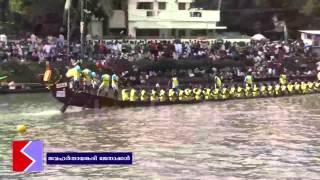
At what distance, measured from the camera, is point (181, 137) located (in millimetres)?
21203

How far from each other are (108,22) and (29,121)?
33.1 m

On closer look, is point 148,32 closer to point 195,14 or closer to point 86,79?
point 195,14

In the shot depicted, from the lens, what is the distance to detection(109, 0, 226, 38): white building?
57969 millimetres

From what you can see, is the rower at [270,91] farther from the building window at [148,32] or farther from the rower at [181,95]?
the building window at [148,32]

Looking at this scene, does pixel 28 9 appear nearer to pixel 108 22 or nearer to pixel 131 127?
pixel 108 22

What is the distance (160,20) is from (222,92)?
982 inches

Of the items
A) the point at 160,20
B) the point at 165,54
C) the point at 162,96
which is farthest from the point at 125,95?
the point at 160,20

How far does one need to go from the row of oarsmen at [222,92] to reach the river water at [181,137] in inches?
36.7

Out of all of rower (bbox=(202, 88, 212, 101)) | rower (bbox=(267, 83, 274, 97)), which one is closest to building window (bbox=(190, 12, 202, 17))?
rower (bbox=(267, 83, 274, 97))

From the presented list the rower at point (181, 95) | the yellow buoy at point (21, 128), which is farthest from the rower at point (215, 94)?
the yellow buoy at point (21, 128)

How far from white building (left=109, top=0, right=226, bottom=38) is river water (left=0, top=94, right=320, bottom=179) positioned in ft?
84.9

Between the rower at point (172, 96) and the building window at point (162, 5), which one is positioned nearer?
the rower at point (172, 96)

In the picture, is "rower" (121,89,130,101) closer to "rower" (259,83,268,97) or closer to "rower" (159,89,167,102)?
"rower" (159,89,167,102)

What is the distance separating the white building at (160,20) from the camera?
→ 58.0 meters
